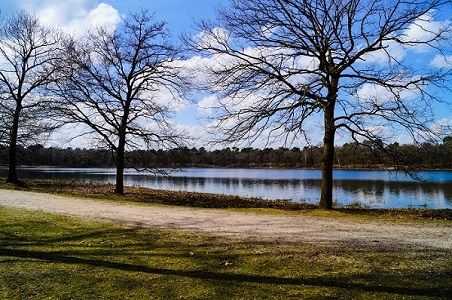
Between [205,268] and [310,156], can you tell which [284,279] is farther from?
[310,156]

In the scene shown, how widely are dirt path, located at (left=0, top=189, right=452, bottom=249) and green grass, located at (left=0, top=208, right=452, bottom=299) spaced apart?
0.77 metres

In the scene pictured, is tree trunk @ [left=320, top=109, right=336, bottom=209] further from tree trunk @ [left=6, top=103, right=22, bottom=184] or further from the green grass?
tree trunk @ [left=6, top=103, right=22, bottom=184]

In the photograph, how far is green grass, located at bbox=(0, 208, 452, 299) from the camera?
15.1ft

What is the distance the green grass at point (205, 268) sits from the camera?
4.60m

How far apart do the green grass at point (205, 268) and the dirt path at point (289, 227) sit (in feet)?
2.52

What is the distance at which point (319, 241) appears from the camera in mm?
7453

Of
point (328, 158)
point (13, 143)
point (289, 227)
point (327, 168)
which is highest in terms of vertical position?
point (13, 143)

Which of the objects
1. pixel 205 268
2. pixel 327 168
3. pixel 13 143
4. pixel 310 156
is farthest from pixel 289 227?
pixel 13 143

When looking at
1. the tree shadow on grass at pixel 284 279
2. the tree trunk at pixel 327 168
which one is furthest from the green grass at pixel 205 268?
the tree trunk at pixel 327 168

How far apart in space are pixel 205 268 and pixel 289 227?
13.8ft

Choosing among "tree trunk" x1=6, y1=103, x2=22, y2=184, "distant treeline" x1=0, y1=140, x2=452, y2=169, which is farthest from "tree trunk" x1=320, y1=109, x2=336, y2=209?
"tree trunk" x1=6, y1=103, x2=22, y2=184

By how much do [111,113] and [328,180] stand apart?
37.8 feet

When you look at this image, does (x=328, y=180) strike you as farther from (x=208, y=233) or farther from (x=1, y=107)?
(x=1, y=107)

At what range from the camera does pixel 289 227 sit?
9.27 m
